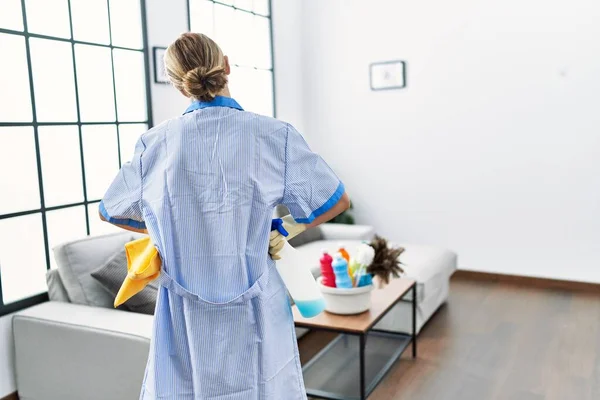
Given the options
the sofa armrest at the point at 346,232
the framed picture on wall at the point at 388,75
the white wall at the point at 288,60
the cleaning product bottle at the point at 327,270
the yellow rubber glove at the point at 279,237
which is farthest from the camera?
the white wall at the point at 288,60

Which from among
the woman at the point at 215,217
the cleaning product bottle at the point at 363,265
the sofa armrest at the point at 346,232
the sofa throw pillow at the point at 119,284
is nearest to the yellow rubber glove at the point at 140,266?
the woman at the point at 215,217

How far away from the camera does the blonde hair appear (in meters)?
1.41

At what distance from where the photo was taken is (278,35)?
16.0 feet

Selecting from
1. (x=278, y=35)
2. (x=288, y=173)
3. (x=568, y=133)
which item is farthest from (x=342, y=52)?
(x=288, y=173)

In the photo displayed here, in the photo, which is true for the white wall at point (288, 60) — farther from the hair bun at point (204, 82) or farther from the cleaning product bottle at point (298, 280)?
the hair bun at point (204, 82)

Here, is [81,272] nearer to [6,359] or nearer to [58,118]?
[6,359]

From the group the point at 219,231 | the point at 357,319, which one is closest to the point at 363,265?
the point at 357,319

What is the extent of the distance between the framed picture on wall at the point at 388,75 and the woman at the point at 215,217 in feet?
11.2

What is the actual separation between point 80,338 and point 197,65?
1431 millimetres

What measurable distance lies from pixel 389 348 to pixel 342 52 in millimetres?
2737

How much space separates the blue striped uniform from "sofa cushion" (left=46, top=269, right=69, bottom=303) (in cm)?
137

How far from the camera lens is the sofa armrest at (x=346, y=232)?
4289mm

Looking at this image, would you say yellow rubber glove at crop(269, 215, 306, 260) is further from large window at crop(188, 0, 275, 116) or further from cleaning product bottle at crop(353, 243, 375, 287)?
Answer: large window at crop(188, 0, 275, 116)

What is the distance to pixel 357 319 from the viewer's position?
256 cm
